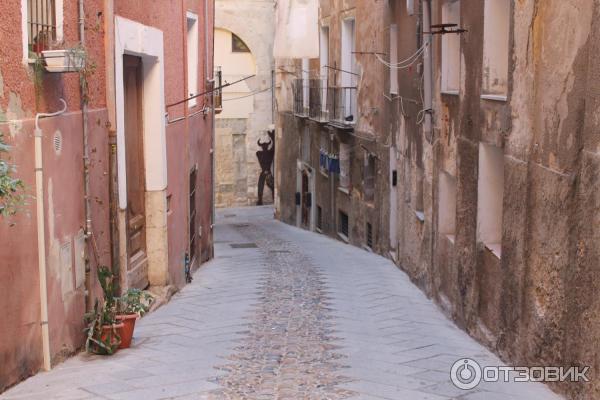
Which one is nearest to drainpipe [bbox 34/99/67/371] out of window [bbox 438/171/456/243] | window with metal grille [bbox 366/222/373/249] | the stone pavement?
the stone pavement

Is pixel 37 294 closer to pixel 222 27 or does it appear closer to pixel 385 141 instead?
pixel 385 141

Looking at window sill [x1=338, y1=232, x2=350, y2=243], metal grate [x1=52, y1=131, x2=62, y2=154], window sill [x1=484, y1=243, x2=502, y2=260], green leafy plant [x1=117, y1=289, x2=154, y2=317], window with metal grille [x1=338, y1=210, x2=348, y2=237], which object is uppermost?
metal grate [x1=52, y1=131, x2=62, y2=154]

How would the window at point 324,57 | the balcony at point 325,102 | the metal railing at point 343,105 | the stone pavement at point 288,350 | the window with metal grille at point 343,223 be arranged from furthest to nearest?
the window at point 324,57 → the window with metal grille at point 343,223 → the balcony at point 325,102 → the metal railing at point 343,105 → the stone pavement at point 288,350

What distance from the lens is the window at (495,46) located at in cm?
923

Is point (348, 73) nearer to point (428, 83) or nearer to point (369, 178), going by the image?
point (369, 178)

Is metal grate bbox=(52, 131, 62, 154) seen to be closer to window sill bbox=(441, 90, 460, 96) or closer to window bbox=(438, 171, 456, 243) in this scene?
window sill bbox=(441, 90, 460, 96)

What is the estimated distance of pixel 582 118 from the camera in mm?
6418

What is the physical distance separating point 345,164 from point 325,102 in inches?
92.2

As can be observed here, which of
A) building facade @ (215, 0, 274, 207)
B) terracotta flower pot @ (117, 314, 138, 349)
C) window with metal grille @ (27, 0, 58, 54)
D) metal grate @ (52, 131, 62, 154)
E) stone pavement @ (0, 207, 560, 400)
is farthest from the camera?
building facade @ (215, 0, 274, 207)

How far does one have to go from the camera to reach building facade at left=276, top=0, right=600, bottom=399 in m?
6.43

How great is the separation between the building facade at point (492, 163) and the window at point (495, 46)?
1 cm

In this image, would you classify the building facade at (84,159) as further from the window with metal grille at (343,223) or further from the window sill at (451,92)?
the window with metal grille at (343,223)

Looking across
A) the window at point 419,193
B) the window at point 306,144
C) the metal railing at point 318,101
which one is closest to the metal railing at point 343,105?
the metal railing at point 318,101

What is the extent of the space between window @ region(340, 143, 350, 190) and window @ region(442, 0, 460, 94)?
31.8 ft
